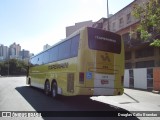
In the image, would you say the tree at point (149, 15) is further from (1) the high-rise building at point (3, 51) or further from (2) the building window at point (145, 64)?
(1) the high-rise building at point (3, 51)

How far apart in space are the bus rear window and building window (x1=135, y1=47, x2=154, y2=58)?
1810cm

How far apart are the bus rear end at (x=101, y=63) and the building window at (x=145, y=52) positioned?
18124 mm

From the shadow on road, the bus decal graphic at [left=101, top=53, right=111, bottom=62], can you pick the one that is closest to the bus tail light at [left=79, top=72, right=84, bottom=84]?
the shadow on road

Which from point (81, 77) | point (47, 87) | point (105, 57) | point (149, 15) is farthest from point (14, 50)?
point (81, 77)

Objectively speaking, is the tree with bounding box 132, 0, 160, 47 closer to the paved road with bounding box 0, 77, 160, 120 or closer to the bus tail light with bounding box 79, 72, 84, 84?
the paved road with bounding box 0, 77, 160, 120

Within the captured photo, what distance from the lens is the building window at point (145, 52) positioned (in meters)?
29.5

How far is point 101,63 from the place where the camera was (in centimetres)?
1141

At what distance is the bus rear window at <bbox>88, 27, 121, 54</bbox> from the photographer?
449 inches

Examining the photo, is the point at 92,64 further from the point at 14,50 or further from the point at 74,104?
the point at 14,50

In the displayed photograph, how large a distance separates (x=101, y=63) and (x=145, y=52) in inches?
809

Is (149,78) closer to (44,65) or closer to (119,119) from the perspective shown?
(44,65)

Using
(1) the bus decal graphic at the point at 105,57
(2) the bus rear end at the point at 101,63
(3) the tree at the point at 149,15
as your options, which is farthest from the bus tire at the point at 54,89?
(3) the tree at the point at 149,15

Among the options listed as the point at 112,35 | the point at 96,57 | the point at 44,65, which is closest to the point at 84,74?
the point at 96,57

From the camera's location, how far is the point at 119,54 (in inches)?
480
